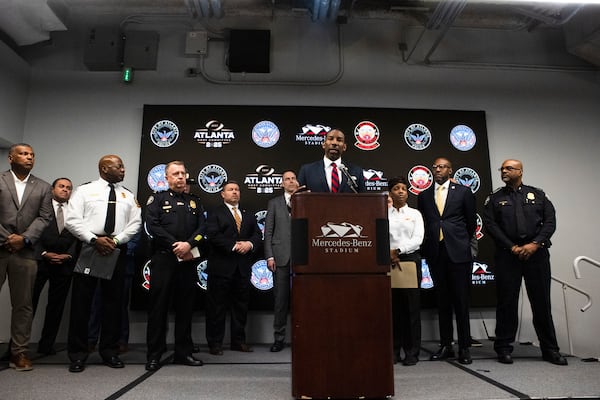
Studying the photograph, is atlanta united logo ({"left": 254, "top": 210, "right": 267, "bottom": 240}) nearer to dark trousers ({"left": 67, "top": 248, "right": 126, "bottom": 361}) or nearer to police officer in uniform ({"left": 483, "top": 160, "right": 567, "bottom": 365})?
dark trousers ({"left": 67, "top": 248, "right": 126, "bottom": 361})

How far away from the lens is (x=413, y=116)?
501cm

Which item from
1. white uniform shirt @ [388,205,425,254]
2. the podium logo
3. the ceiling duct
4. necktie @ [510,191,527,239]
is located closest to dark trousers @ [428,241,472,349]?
white uniform shirt @ [388,205,425,254]

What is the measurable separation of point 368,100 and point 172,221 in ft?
10.1

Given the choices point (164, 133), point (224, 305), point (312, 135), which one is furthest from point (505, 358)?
point (164, 133)

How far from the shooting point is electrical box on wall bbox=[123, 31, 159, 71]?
5059 mm

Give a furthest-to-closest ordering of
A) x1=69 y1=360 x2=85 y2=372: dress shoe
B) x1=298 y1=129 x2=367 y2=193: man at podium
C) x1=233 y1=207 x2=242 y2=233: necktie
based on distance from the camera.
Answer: x1=233 y1=207 x2=242 y2=233: necktie < x1=69 y1=360 x2=85 y2=372: dress shoe < x1=298 y1=129 x2=367 y2=193: man at podium

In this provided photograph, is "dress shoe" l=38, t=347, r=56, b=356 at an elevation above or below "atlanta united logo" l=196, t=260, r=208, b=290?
below

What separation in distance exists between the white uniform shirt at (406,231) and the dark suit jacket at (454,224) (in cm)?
13

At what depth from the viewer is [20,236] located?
304cm

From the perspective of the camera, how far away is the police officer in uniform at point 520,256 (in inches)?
131

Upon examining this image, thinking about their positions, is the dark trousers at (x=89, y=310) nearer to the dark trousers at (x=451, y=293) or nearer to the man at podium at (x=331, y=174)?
the man at podium at (x=331, y=174)

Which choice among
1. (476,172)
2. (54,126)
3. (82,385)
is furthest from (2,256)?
(476,172)

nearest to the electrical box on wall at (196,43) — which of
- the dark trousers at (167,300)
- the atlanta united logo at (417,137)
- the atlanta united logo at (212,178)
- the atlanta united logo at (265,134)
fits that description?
the atlanta united logo at (265,134)

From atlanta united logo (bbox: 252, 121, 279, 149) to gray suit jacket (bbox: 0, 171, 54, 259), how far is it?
232 centimetres
